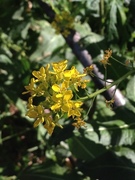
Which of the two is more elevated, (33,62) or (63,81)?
(33,62)

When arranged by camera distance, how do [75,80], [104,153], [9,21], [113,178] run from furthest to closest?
[9,21] < [104,153] < [113,178] < [75,80]

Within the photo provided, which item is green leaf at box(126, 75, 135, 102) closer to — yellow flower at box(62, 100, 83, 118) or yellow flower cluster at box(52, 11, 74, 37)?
yellow flower cluster at box(52, 11, 74, 37)

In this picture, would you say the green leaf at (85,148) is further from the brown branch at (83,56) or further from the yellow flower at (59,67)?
the yellow flower at (59,67)

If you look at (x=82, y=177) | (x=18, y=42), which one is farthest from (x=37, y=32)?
(x=82, y=177)

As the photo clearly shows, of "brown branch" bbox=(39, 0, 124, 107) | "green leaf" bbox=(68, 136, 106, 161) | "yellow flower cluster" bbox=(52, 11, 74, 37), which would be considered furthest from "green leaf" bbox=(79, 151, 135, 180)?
"yellow flower cluster" bbox=(52, 11, 74, 37)

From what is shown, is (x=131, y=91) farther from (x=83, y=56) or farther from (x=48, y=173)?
(x=48, y=173)

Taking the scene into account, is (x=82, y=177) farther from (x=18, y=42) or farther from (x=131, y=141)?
(x=18, y=42)

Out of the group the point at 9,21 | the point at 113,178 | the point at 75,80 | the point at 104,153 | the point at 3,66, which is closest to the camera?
the point at 75,80
